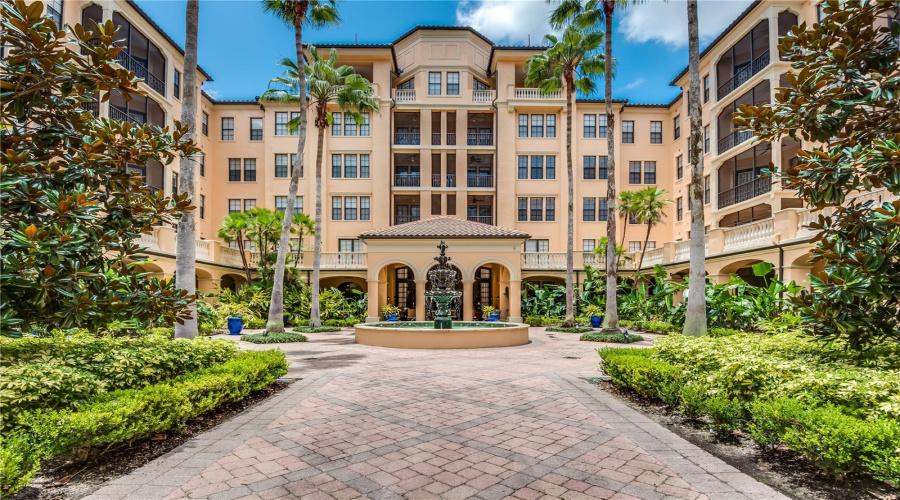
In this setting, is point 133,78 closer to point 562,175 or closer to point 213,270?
point 213,270

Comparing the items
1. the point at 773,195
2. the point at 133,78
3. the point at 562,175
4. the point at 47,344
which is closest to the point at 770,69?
the point at 773,195

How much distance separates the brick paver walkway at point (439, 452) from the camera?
4.98m

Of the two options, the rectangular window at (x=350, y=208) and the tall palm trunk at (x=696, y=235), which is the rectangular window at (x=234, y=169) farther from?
the tall palm trunk at (x=696, y=235)

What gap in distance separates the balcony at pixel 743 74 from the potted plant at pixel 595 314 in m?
15.9

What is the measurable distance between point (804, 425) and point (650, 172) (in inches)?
1439

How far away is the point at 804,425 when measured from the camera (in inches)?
200

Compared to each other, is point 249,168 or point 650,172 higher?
point 249,168

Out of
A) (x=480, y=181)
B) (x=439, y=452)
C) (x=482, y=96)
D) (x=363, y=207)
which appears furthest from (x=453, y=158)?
(x=439, y=452)

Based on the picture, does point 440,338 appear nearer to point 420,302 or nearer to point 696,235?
point 696,235

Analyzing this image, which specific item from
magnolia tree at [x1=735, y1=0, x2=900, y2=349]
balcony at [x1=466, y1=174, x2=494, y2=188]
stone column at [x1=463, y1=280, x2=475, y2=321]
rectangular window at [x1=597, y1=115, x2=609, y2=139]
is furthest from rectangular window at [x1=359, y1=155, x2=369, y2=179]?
magnolia tree at [x1=735, y1=0, x2=900, y2=349]

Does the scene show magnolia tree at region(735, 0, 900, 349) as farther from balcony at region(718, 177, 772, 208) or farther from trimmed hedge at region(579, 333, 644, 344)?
balcony at region(718, 177, 772, 208)

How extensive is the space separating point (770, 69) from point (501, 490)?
2989cm

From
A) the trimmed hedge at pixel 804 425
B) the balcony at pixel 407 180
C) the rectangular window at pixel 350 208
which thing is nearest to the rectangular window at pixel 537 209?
the balcony at pixel 407 180

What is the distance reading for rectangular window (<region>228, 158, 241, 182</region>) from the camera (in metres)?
38.2
